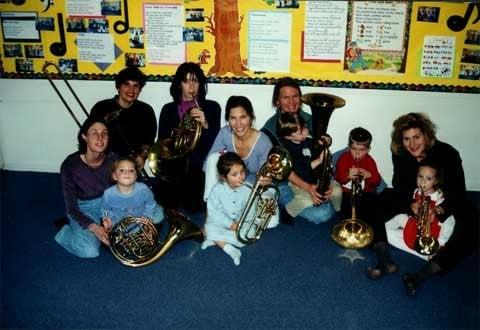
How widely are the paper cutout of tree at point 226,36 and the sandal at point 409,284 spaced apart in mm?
2505

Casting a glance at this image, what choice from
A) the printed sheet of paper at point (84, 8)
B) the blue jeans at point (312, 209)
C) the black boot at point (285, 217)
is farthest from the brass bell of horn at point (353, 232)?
the printed sheet of paper at point (84, 8)

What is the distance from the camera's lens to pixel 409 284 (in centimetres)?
326

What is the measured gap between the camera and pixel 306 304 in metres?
3.17

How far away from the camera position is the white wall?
15.3 feet

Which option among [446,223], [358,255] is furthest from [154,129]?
[446,223]

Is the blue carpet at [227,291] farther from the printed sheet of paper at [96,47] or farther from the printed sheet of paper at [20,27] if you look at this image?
the printed sheet of paper at [20,27]

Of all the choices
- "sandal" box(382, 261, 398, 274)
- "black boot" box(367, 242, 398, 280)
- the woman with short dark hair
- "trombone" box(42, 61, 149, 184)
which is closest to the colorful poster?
"black boot" box(367, 242, 398, 280)

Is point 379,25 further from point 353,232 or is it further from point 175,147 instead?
point 175,147

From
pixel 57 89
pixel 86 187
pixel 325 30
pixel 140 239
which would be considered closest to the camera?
pixel 140 239

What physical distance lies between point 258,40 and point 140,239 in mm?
2315

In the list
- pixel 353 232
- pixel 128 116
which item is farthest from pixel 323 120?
pixel 128 116

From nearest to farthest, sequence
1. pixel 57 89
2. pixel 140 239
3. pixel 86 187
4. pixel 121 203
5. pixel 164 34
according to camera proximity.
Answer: pixel 140 239 → pixel 121 203 → pixel 86 187 → pixel 164 34 → pixel 57 89

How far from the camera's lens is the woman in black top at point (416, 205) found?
10.6ft

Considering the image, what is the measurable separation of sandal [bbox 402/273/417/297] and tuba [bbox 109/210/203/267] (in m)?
1.67
